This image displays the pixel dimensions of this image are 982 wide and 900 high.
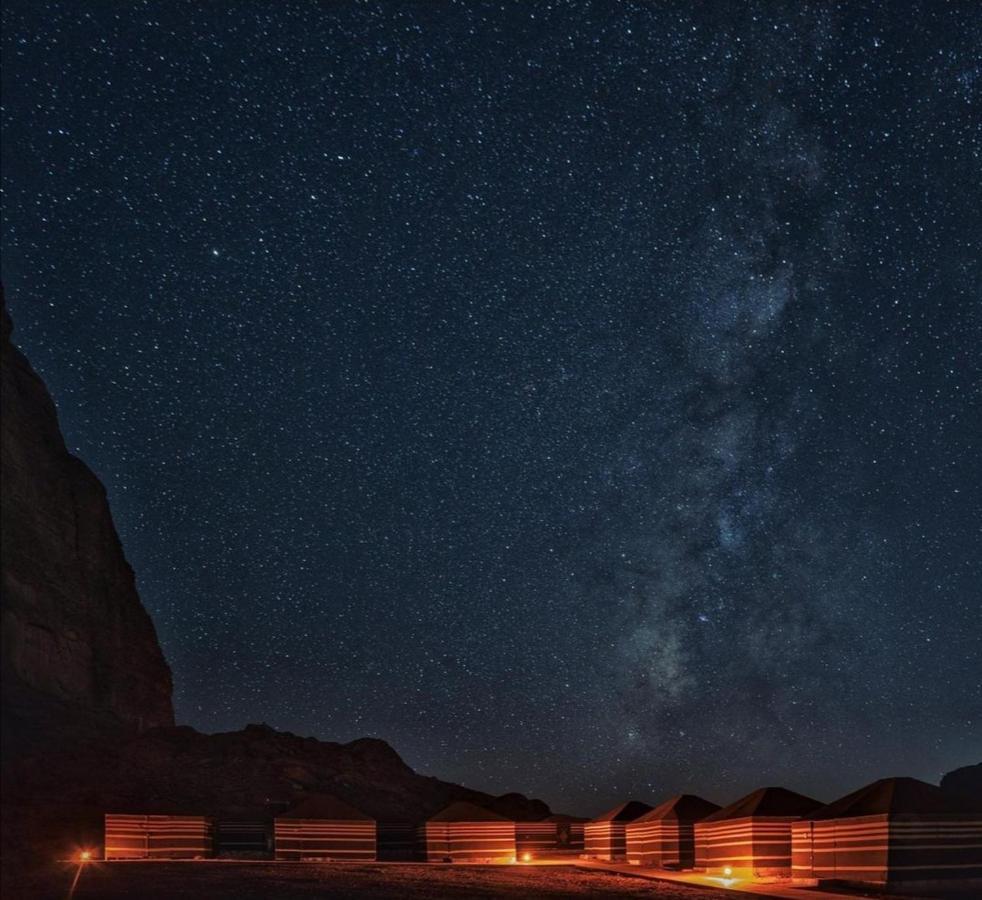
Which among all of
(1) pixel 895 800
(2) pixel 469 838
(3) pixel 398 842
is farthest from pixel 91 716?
(1) pixel 895 800

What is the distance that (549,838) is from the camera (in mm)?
75500

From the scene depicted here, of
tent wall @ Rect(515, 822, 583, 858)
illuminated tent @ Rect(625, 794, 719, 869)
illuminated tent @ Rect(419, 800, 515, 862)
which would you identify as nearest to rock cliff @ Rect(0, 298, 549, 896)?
tent wall @ Rect(515, 822, 583, 858)

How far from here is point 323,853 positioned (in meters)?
58.0

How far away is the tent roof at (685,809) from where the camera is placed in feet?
181

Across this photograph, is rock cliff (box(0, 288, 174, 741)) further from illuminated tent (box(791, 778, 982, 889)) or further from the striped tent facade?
illuminated tent (box(791, 778, 982, 889))

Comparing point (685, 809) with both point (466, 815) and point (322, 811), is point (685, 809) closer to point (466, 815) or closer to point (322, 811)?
point (466, 815)

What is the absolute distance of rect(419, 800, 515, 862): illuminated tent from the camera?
62.9m

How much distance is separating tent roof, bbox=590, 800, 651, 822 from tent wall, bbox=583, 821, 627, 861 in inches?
15.4

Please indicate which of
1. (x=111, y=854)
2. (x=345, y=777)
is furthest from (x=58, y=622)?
(x=111, y=854)

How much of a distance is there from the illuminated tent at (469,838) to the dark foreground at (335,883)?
14.2 m

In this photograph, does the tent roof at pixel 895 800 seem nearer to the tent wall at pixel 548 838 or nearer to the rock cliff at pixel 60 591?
the tent wall at pixel 548 838

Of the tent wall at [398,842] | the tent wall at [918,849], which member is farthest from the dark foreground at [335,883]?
the tent wall at [398,842]

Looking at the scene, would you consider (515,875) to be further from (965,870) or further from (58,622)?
(58,622)

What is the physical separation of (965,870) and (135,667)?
102m
